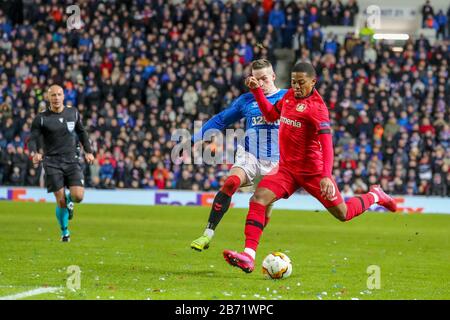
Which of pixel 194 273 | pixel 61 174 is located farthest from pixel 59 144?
pixel 194 273

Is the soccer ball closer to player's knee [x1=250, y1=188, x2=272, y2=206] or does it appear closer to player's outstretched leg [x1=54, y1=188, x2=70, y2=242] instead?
player's knee [x1=250, y1=188, x2=272, y2=206]

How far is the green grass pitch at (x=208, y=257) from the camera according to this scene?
8.98 metres

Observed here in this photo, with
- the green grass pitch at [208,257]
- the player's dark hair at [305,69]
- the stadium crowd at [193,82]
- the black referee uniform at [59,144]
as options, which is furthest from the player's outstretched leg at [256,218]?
the stadium crowd at [193,82]

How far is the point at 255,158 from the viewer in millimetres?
11859

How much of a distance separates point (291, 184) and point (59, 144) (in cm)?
548

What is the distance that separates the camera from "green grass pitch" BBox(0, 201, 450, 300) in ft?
29.5

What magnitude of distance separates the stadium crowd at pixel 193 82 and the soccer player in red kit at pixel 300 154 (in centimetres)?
1686

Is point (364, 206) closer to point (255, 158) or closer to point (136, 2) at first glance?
point (255, 158)

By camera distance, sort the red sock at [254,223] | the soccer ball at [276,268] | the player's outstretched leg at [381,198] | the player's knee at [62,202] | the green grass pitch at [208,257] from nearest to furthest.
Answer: the green grass pitch at [208,257]
the soccer ball at [276,268]
the red sock at [254,223]
the player's outstretched leg at [381,198]
the player's knee at [62,202]

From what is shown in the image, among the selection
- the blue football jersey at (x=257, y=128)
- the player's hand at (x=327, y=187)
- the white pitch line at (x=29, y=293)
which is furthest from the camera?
the blue football jersey at (x=257, y=128)

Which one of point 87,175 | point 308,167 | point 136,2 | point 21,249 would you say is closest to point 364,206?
point 308,167

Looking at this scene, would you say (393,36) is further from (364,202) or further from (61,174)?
(364,202)

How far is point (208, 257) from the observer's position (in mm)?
12617

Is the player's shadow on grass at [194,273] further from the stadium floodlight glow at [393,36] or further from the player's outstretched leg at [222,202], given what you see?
the stadium floodlight glow at [393,36]
